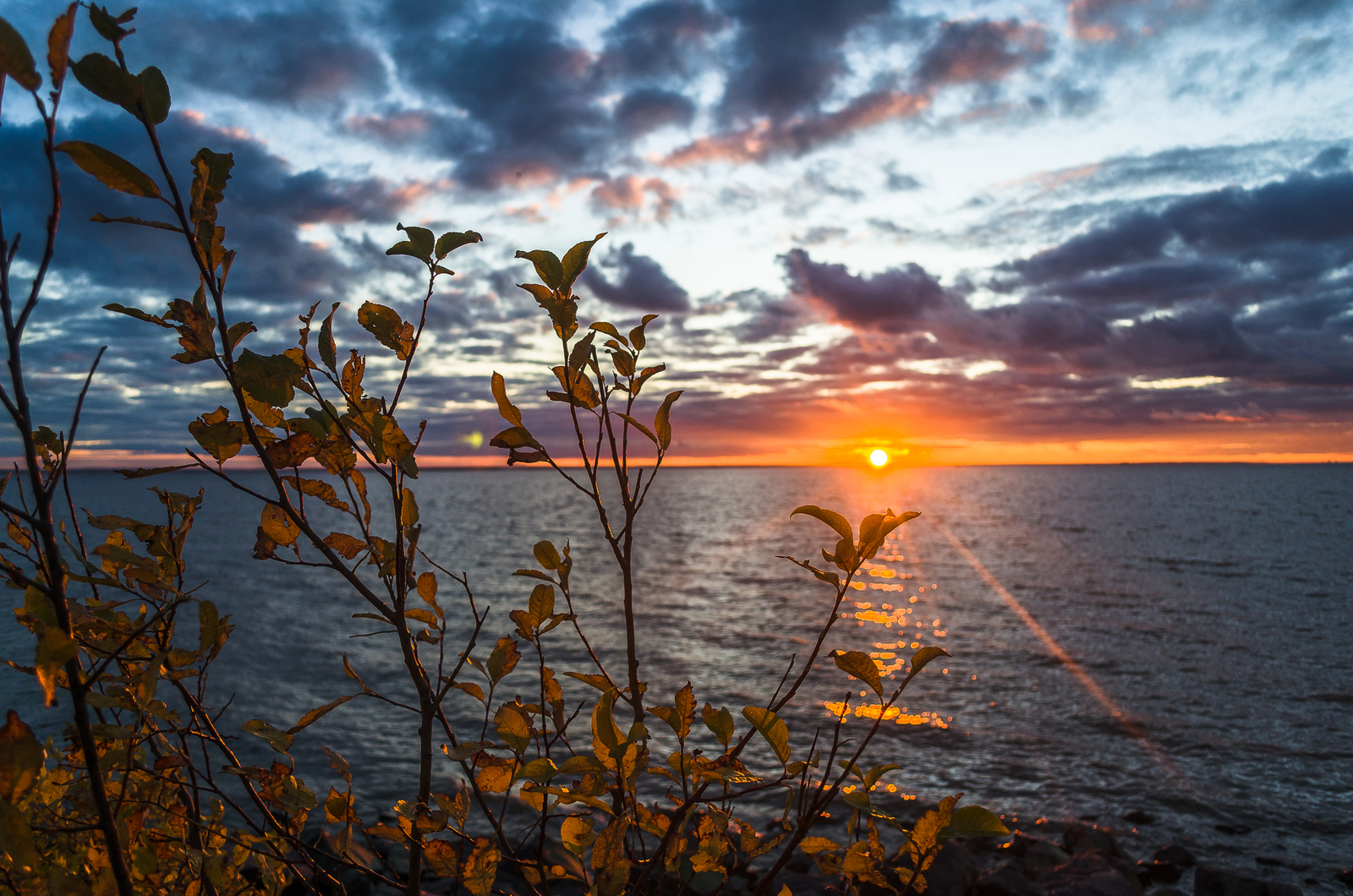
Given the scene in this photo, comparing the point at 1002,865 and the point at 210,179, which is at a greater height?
the point at 210,179

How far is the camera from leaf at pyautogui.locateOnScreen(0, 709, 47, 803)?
2.85ft

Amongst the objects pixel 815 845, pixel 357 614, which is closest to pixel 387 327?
pixel 357 614

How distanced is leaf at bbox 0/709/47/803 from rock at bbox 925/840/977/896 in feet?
30.1

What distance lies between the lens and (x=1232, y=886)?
25.7 feet

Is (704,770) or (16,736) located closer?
(16,736)

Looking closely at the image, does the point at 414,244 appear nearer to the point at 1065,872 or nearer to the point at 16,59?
the point at 16,59

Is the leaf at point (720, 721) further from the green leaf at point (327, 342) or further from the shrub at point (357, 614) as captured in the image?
the green leaf at point (327, 342)

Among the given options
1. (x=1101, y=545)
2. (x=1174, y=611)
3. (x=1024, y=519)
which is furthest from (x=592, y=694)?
(x=1024, y=519)

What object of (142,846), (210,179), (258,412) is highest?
(210,179)

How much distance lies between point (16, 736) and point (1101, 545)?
5654 centimetres

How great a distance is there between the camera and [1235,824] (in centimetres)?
1048

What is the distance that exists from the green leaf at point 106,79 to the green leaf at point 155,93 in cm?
3

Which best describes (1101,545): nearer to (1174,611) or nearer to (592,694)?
(1174,611)

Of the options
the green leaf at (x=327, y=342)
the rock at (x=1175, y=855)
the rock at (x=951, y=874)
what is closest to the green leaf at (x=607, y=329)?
the green leaf at (x=327, y=342)
